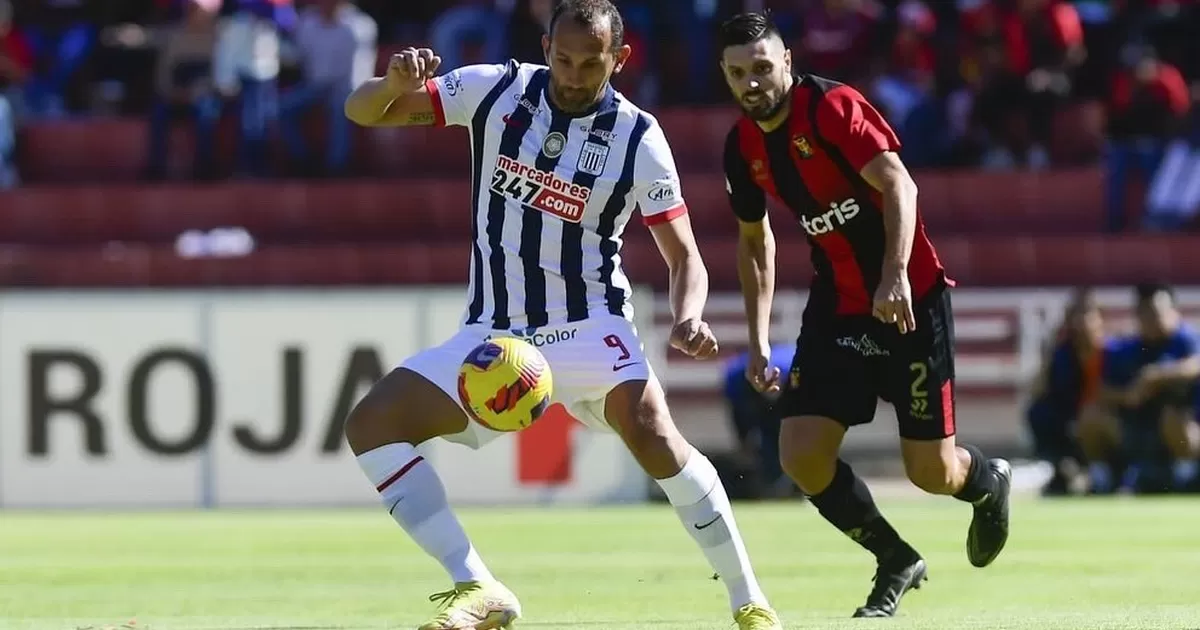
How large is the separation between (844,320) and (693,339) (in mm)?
1508

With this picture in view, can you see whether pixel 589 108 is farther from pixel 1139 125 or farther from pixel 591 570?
pixel 1139 125

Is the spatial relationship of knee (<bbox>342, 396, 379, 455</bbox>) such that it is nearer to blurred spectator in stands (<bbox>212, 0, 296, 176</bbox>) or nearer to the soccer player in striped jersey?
the soccer player in striped jersey

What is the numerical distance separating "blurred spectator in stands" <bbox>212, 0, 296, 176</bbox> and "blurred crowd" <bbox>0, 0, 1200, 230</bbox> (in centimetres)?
2

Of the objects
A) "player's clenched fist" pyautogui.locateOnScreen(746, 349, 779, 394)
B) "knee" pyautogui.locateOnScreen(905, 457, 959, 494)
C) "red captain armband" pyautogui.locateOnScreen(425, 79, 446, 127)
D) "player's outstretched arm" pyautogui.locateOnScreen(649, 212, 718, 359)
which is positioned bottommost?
"knee" pyautogui.locateOnScreen(905, 457, 959, 494)

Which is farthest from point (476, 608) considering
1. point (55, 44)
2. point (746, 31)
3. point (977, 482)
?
point (55, 44)

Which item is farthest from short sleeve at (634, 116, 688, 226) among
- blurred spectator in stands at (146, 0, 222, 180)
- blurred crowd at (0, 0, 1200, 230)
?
blurred spectator in stands at (146, 0, 222, 180)

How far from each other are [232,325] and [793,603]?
894 centimetres

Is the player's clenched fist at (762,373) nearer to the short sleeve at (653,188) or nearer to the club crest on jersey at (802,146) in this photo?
the club crest on jersey at (802,146)

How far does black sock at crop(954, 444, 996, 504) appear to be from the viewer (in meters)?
8.42

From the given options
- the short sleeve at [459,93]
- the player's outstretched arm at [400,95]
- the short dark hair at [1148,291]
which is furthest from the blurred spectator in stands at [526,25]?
the player's outstretched arm at [400,95]

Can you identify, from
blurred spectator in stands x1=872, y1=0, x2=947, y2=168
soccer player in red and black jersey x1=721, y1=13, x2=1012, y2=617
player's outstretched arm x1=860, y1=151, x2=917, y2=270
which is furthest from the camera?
blurred spectator in stands x1=872, y1=0, x2=947, y2=168

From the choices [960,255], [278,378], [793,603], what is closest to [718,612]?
[793,603]

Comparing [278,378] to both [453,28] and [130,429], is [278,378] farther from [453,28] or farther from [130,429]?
[453,28]

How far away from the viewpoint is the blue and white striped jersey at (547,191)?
7.25 meters
